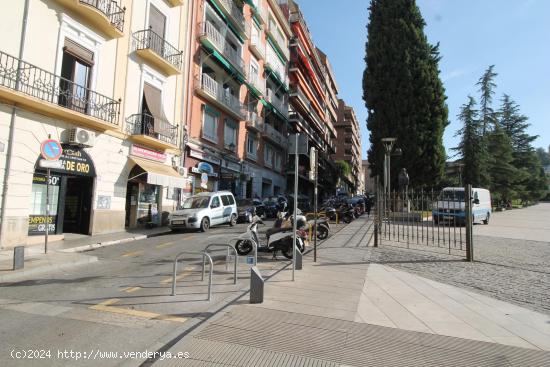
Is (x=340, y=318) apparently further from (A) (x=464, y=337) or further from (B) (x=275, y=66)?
(B) (x=275, y=66)

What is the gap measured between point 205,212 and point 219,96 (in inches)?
429

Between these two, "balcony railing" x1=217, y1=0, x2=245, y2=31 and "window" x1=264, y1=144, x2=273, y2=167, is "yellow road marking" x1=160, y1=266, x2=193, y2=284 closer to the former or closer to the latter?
"balcony railing" x1=217, y1=0, x2=245, y2=31

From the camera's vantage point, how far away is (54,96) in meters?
12.2

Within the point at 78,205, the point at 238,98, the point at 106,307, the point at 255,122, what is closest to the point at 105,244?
the point at 78,205

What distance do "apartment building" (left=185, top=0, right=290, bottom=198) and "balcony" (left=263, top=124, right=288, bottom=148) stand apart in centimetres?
11

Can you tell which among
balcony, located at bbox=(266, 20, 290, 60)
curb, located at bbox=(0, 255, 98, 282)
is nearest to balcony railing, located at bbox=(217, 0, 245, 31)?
balcony, located at bbox=(266, 20, 290, 60)

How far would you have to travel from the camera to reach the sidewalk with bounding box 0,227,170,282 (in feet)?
25.4

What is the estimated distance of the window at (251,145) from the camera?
30556 mm

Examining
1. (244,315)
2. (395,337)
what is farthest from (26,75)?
(395,337)

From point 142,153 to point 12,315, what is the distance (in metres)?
12.7

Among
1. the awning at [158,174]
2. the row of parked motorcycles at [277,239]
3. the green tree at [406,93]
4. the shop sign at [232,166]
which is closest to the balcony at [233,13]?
the shop sign at [232,166]

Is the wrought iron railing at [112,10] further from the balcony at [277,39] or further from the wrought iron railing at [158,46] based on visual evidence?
the balcony at [277,39]

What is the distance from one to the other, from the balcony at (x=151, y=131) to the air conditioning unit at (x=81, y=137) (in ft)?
8.78

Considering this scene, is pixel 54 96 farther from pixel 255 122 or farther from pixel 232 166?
pixel 255 122
